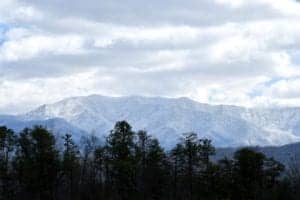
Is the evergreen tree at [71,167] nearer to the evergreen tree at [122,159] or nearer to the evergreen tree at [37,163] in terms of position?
the evergreen tree at [37,163]

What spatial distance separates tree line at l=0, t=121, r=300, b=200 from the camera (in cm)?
11225

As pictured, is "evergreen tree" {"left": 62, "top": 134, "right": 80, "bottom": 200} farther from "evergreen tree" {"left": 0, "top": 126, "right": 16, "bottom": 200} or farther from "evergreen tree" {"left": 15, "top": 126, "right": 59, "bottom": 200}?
"evergreen tree" {"left": 0, "top": 126, "right": 16, "bottom": 200}

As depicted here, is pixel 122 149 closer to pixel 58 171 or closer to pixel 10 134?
pixel 58 171

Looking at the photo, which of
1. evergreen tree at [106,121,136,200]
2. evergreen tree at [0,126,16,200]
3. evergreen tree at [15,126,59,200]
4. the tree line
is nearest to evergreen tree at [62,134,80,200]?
the tree line

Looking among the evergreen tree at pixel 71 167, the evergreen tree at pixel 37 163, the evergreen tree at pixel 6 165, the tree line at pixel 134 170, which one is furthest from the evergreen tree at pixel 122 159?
the evergreen tree at pixel 6 165

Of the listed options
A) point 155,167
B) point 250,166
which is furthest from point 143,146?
point 250,166

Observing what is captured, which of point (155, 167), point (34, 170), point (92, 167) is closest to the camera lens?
point (34, 170)

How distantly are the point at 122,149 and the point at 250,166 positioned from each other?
911 inches

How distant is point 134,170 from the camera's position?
112688 mm

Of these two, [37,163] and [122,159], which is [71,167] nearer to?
[37,163]

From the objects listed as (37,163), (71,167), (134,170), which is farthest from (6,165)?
(134,170)

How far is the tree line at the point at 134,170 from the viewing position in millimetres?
112250

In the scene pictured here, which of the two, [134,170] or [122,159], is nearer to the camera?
[134,170]

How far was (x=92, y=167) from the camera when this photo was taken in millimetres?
129125
